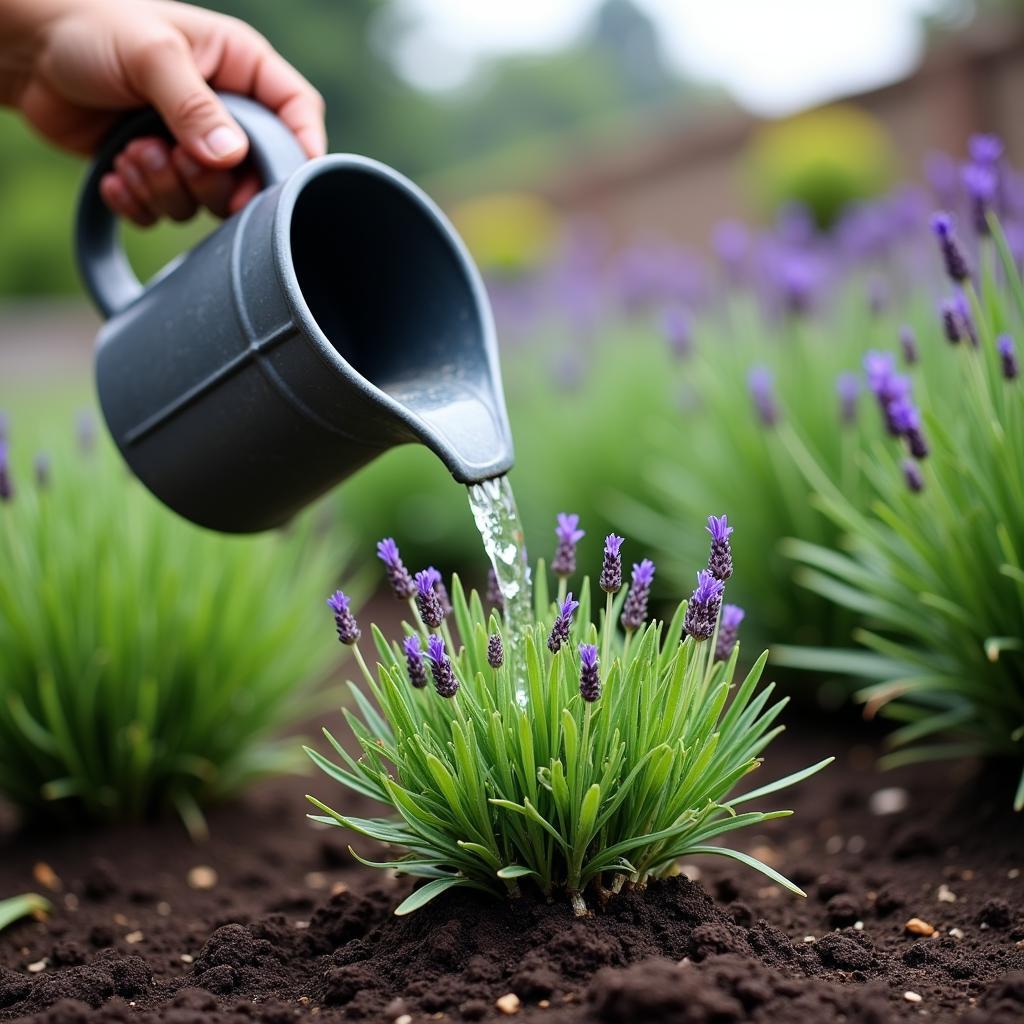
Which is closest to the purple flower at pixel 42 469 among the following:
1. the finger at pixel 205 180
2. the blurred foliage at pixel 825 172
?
the finger at pixel 205 180

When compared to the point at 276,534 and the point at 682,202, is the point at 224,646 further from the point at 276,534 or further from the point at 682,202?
the point at 682,202

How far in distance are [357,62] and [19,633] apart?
1308 inches

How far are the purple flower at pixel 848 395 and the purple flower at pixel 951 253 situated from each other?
660 millimetres

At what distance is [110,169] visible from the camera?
2.36 m

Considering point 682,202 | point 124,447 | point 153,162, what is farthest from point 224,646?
point 682,202

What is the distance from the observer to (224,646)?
2.75 metres

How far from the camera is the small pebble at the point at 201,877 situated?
8.02 ft

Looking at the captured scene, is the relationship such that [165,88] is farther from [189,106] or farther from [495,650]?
[495,650]

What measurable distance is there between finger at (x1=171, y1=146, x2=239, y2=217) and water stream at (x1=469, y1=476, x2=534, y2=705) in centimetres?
96

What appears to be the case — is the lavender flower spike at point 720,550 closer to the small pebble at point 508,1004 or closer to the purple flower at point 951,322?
the small pebble at point 508,1004

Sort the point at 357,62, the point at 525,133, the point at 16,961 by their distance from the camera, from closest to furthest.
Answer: the point at 16,961 → the point at 357,62 → the point at 525,133

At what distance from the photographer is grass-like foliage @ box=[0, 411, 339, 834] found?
8.36 feet

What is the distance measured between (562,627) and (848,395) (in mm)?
1550

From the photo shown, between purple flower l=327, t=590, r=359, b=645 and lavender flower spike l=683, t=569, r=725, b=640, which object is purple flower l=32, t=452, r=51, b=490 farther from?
lavender flower spike l=683, t=569, r=725, b=640
